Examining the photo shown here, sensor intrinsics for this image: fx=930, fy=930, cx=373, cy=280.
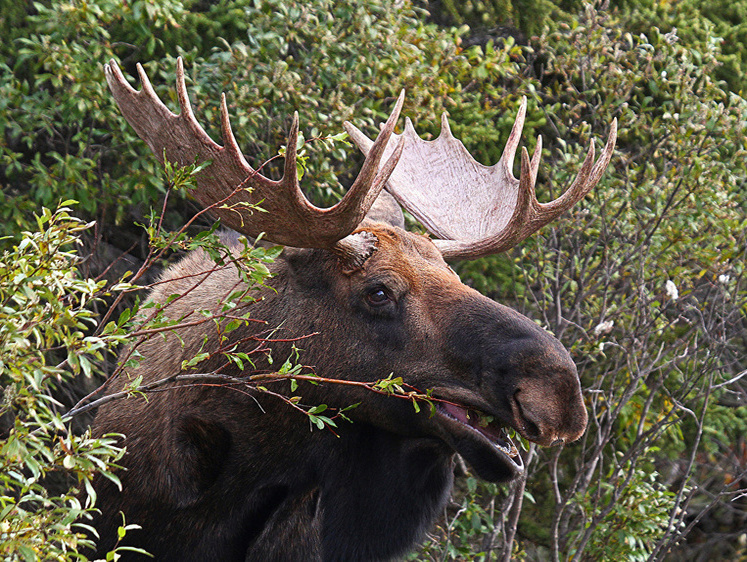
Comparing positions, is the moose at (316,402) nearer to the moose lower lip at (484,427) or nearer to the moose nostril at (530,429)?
the moose lower lip at (484,427)

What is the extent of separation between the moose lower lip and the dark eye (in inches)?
14.3

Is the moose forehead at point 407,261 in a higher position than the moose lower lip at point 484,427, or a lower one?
higher

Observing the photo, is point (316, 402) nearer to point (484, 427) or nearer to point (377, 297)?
point (377, 297)

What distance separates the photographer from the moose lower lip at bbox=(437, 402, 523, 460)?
2559 millimetres

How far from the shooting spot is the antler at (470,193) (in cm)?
320

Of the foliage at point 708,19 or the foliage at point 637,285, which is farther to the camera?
the foliage at point 708,19

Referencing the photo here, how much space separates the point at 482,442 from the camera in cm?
253

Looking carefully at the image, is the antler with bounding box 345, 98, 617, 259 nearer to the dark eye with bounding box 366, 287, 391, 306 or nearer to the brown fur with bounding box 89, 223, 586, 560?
the brown fur with bounding box 89, 223, 586, 560

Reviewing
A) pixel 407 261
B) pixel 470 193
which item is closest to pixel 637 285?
pixel 470 193

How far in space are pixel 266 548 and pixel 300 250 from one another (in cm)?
90

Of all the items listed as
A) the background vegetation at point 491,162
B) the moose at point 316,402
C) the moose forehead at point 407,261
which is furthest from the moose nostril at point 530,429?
the background vegetation at point 491,162

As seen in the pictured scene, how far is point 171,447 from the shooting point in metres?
2.74

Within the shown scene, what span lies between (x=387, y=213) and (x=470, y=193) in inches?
21.8

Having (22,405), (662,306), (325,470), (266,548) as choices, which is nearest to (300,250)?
(325,470)
